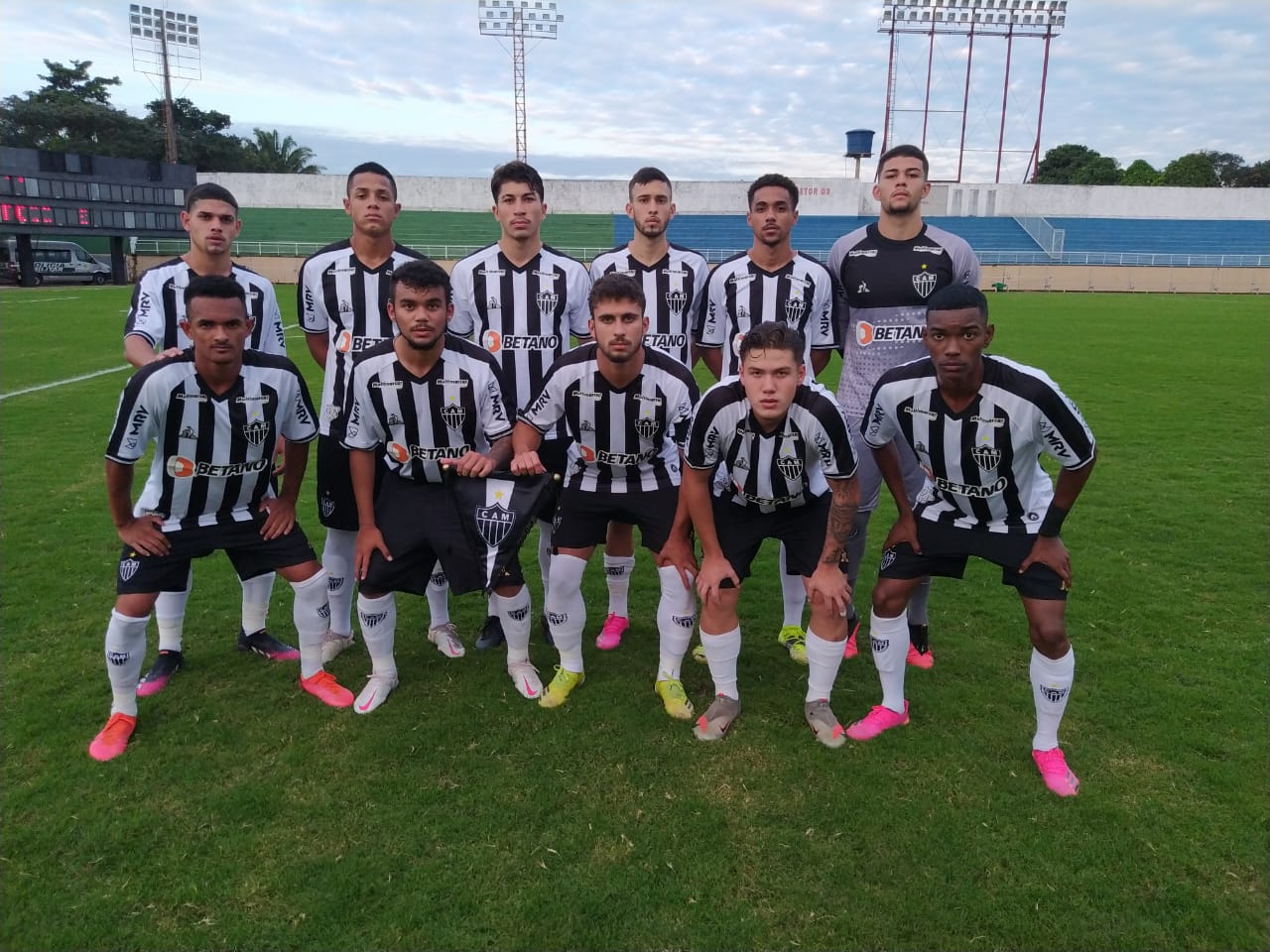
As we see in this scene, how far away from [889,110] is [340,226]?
3163cm

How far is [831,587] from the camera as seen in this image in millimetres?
3354

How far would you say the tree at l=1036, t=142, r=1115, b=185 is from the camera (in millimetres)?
65625

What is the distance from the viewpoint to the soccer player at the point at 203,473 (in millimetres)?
3250

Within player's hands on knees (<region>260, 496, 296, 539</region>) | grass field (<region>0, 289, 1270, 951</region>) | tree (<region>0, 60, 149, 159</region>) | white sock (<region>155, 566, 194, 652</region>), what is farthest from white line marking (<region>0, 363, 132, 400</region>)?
tree (<region>0, 60, 149, 159</region>)

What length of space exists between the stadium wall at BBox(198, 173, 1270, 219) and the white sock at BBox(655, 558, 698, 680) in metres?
46.3

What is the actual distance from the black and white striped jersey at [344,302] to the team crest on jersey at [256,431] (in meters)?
0.51

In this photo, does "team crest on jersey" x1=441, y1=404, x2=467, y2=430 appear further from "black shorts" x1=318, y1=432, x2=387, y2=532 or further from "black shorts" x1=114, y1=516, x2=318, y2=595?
"black shorts" x1=114, y1=516, x2=318, y2=595

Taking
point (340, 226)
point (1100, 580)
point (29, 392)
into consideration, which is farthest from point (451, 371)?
point (340, 226)

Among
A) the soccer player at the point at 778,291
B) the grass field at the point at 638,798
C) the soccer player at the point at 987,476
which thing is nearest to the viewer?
the grass field at the point at 638,798

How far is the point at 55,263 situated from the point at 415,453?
1427 inches

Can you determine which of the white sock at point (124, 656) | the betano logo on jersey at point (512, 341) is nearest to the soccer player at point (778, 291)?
the betano logo on jersey at point (512, 341)

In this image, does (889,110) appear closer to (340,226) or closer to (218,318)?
(340,226)

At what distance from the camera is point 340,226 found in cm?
4316

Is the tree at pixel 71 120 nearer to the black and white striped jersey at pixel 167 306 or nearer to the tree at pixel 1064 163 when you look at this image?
the black and white striped jersey at pixel 167 306
